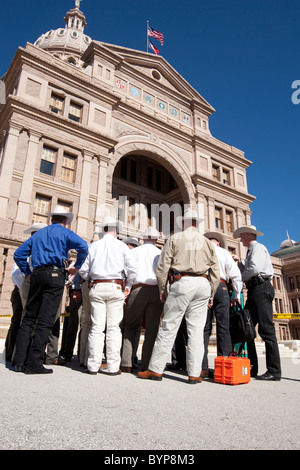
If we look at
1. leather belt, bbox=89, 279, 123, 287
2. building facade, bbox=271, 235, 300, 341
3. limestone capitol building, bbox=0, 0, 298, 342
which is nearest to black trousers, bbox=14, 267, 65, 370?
leather belt, bbox=89, 279, 123, 287

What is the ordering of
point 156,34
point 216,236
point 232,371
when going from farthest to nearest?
1. point 156,34
2. point 216,236
3. point 232,371

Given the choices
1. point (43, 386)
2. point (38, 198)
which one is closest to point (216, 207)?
point (38, 198)

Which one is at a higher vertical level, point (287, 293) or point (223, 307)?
point (287, 293)

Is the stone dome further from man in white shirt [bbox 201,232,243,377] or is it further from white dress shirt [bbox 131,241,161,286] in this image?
man in white shirt [bbox 201,232,243,377]

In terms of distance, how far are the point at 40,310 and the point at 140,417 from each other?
94.9 inches

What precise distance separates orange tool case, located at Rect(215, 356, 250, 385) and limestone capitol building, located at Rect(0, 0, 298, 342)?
11.6m

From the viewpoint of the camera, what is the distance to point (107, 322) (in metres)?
4.22

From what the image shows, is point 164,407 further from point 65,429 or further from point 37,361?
point 37,361

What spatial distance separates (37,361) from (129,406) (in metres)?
1.89

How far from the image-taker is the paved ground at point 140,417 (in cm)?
152

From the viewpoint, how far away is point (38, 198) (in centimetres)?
1617

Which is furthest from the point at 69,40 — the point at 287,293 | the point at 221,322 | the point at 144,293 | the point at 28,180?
the point at 221,322

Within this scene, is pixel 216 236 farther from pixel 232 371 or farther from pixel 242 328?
pixel 232 371
